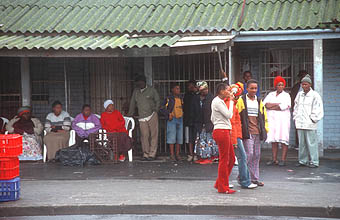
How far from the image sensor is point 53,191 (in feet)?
29.3

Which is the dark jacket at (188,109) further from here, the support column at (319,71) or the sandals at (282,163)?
the support column at (319,71)

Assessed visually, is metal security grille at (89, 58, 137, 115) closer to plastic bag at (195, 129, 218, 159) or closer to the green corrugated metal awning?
the green corrugated metal awning

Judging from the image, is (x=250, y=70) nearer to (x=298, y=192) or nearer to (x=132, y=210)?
(x=298, y=192)

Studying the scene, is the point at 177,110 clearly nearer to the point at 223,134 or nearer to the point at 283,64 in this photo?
the point at 283,64

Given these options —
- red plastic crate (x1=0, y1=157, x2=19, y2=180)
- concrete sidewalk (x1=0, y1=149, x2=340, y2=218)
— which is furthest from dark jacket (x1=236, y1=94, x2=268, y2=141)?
red plastic crate (x1=0, y1=157, x2=19, y2=180)

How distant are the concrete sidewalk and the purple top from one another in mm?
1298

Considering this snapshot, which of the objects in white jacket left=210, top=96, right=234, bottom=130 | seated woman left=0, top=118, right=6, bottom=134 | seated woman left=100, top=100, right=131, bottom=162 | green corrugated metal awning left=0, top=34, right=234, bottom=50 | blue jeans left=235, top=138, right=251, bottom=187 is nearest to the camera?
white jacket left=210, top=96, right=234, bottom=130

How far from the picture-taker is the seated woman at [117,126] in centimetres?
1255

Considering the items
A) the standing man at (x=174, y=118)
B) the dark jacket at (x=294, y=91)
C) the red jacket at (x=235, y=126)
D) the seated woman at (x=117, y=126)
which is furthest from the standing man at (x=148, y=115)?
the red jacket at (x=235, y=126)

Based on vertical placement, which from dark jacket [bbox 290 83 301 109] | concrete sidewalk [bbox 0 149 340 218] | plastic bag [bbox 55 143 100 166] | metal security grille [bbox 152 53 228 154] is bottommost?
concrete sidewalk [bbox 0 149 340 218]

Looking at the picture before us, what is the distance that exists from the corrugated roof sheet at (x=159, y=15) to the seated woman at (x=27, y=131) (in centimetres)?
229

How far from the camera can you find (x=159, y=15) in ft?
46.6

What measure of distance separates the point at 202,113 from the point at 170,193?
3.95 metres

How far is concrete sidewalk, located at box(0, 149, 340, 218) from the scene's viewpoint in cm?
764
